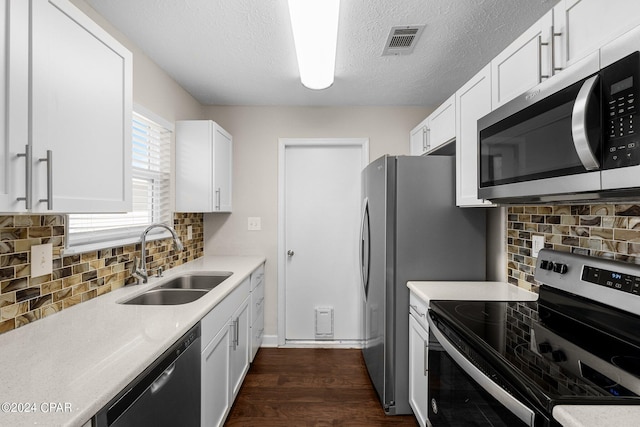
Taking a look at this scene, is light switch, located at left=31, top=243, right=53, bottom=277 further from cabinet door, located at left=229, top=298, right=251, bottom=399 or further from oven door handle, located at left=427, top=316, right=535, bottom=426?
oven door handle, located at left=427, top=316, right=535, bottom=426

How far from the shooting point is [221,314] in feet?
6.08

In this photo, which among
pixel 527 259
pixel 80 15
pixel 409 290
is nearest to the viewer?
pixel 80 15

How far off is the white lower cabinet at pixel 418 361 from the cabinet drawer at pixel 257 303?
1298 mm

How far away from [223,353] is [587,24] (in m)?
2.18

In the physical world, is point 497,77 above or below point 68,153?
above

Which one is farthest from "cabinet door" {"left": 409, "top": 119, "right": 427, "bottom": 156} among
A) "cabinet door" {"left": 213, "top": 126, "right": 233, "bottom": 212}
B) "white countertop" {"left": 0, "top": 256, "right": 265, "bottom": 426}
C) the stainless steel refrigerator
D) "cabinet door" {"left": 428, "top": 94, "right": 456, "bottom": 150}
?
"white countertop" {"left": 0, "top": 256, "right": 265, "bottom": 426}

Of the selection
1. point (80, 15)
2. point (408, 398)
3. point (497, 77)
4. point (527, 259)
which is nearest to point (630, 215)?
point (527, 259)

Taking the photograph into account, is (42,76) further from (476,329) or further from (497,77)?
(497,77)

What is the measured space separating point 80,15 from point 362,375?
279 cm

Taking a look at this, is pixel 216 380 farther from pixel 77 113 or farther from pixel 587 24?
pixel 587 24

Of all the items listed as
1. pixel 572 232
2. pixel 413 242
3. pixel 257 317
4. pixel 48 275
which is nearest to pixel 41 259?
pixel 48 275

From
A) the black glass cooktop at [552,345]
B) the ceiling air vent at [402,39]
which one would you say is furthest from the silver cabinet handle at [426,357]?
the ceiling air vent at [402,39]

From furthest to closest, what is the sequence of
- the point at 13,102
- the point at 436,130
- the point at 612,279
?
the point at 436,130
the point at 612,279
the point at 13,102

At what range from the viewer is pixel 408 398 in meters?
2.16
